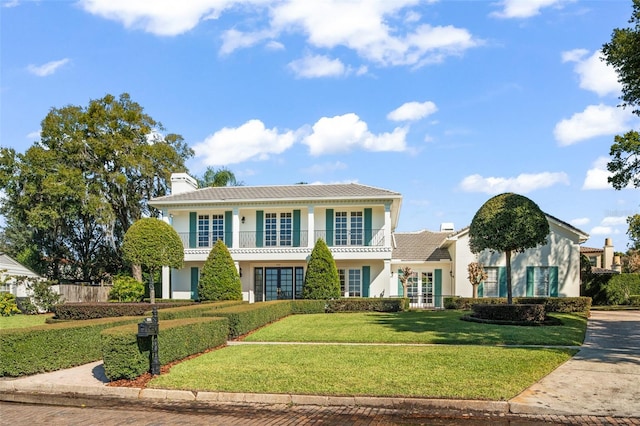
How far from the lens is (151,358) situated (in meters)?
10.0

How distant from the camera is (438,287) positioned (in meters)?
30.5

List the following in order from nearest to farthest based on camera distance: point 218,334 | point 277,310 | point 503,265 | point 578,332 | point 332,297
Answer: point 218,334
point 578,332
point 277,310
point 332,297
point 503,265

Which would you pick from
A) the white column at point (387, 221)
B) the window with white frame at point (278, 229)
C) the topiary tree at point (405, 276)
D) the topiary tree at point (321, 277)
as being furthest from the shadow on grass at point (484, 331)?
the window with white frame at point (278, 229)

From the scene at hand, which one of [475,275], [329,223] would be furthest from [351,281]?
[475,275]

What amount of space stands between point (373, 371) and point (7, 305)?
22.0 m

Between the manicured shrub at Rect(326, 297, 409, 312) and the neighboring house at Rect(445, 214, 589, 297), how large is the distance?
20.3 feet

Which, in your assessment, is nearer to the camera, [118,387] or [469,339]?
[118,387]

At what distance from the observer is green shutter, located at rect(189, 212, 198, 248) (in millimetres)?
29094

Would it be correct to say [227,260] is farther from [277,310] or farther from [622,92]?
[622,92]

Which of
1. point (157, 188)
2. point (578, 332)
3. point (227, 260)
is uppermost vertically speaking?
point (157, 188)

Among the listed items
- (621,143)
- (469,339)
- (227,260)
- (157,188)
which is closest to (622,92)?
(621,143)

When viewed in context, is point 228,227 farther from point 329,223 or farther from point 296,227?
point 329,223

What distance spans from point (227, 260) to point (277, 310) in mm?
5665

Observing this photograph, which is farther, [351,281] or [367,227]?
[351,281]
